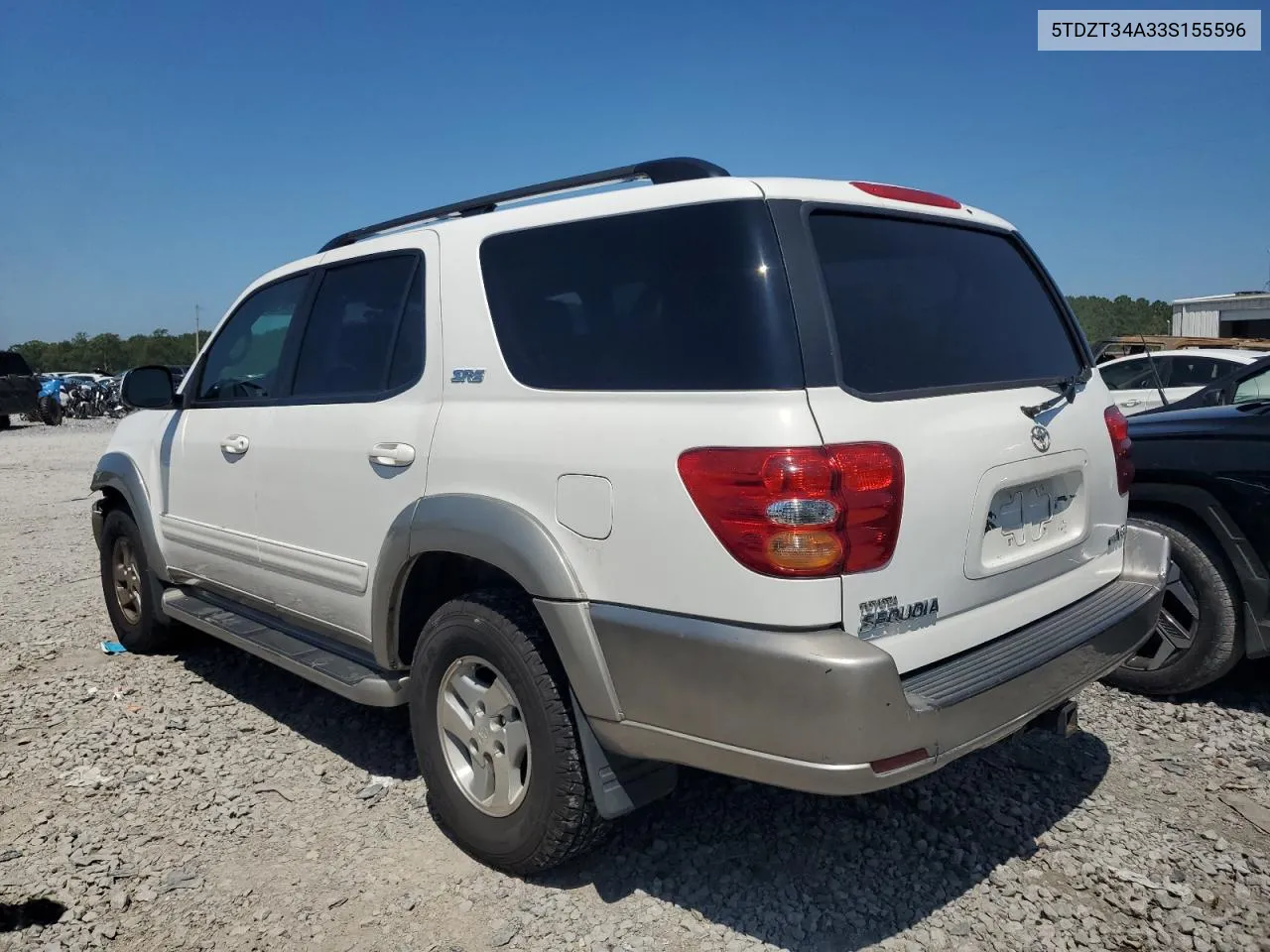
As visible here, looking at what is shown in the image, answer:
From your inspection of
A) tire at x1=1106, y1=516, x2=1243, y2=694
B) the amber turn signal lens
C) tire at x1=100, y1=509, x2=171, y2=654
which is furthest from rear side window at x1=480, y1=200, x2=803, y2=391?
tire at x1=100, y1=509, x2=171, y2=654

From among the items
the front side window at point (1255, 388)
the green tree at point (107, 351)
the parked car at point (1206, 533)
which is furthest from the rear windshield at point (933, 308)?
the green tree at point (107, 351)

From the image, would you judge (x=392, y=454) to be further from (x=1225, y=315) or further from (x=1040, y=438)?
(x=1225, y=315)

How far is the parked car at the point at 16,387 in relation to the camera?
76.4 feet

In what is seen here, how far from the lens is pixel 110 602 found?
17.2 ft

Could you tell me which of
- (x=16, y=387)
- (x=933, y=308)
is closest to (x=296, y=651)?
(x=933, y=308)

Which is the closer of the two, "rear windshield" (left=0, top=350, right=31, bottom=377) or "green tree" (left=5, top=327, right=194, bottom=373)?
"rear windshield" (left=0, top=350, right=31, bottom=377)

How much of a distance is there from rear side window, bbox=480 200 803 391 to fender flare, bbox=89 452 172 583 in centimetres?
263

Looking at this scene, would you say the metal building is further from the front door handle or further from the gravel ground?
the front door handle

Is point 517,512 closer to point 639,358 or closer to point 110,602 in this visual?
point 639,358

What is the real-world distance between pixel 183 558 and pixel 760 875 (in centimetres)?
300

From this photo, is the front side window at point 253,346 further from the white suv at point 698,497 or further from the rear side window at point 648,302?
the rear side window at point 648,302

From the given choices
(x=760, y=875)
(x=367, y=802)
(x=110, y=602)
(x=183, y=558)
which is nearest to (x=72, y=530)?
(x=110, y=602)

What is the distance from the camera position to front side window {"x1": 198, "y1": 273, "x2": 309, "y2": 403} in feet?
13.2

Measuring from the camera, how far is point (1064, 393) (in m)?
2.88
